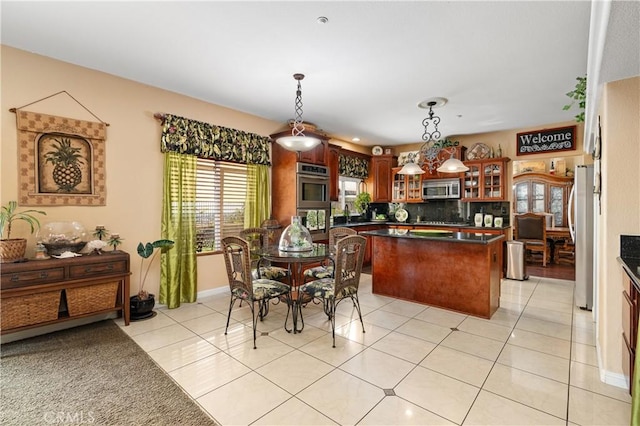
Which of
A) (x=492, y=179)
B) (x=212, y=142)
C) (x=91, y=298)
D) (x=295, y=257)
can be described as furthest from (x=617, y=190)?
(x=91, y=298)

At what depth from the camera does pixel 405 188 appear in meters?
6.94

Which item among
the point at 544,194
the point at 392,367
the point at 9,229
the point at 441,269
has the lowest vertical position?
the point at 392,367

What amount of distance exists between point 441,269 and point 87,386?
359 cm

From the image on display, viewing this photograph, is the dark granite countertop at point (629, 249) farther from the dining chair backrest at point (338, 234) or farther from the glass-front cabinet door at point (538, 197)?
the glass-front cabinet door at point (538, 197)

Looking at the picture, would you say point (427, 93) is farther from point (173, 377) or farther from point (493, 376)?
point (173, 377)

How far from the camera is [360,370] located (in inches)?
92.0

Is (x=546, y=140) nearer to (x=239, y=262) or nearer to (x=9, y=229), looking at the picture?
(x=239, y=262)

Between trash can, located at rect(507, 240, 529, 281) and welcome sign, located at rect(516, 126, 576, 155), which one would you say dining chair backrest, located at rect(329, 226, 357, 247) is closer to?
trash can, located at rect(507, 240, 529, 281)

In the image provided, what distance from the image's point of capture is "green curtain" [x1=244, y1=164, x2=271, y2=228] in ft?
15.4

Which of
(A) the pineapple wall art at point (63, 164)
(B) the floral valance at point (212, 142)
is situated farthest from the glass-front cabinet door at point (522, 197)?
(A) the pineapple wall art at point (63, 164)

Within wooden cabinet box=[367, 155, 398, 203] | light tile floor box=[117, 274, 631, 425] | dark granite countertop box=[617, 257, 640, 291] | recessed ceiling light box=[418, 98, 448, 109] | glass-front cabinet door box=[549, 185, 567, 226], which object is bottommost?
light tile floor box=[117, 274, 631, 425]

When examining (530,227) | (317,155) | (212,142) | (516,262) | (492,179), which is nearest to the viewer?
(212,142)

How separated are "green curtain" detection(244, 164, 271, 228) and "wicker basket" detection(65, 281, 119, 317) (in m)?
1.98

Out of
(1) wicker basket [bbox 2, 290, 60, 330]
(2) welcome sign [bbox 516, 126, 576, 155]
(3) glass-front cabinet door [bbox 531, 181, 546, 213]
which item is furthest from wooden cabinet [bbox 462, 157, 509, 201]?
(1) wicker basket [bbox 2, 290, 60, 330]
